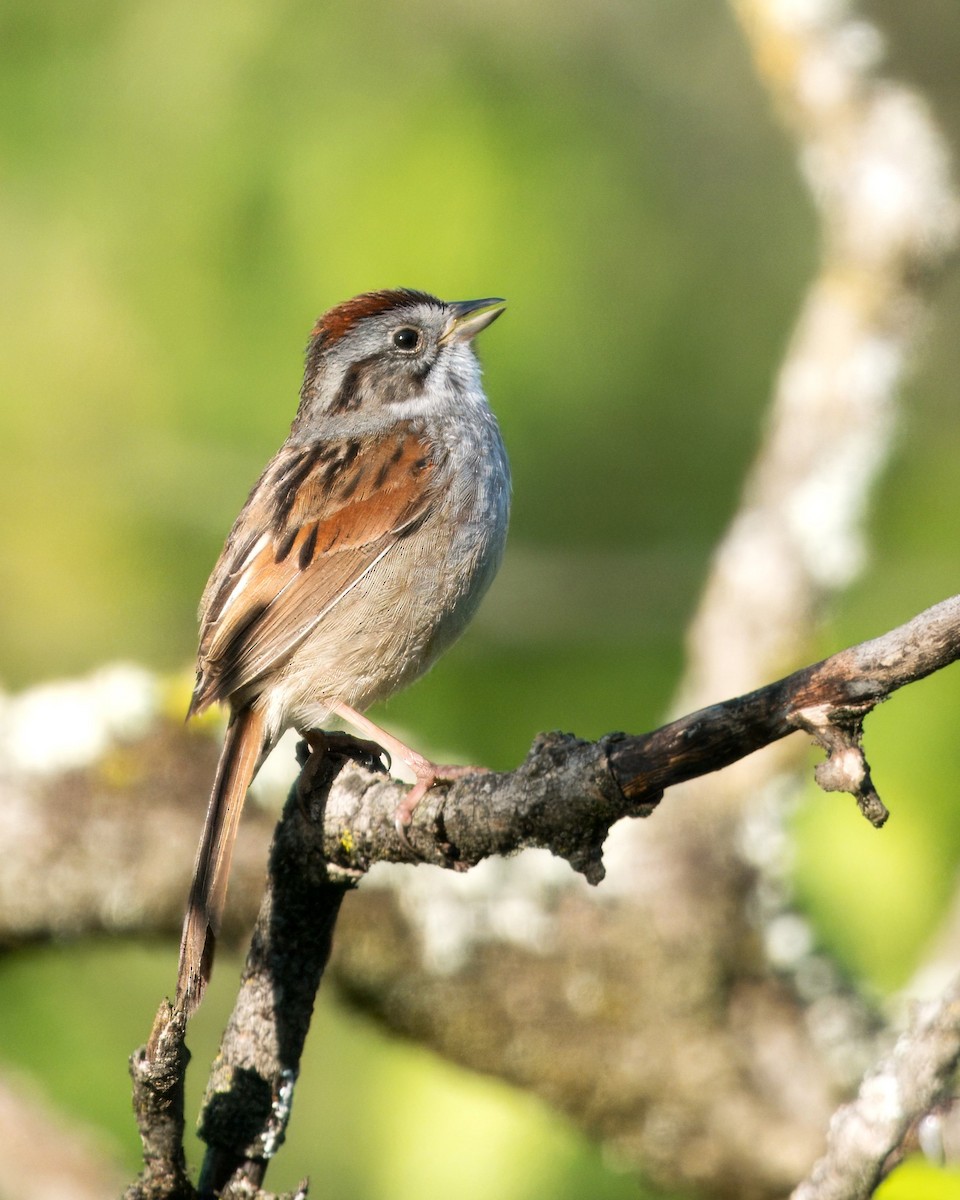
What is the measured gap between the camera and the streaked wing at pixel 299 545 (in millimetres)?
3549

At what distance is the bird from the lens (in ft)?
11.6

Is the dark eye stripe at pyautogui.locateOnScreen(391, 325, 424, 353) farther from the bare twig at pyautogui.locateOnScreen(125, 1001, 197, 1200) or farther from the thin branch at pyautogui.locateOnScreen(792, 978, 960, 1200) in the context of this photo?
the thin branch at pyautogui.locateOnScreen(792, 978, 960, 1200)

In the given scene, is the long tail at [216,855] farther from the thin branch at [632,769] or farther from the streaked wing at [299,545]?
the thin branch at [632,769]

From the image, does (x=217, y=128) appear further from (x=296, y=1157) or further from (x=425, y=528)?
(x=296, y=1157)

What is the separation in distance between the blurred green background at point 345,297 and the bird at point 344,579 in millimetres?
1328

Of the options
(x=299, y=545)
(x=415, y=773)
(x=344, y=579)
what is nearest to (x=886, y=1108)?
(x=415, y=773)

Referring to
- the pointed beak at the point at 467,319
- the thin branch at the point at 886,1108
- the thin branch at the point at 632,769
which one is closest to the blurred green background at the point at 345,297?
the pointed beak at the point at 467,319

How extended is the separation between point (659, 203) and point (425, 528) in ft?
11.9

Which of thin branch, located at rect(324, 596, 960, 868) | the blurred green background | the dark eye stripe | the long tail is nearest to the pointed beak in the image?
the dark eye stripe

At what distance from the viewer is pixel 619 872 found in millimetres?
4430

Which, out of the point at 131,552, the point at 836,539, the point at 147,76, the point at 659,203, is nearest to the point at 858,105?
the point at 836,539

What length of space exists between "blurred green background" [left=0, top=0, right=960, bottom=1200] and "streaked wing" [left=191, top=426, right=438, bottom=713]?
56.6 inches

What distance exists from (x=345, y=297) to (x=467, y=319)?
3.52ft

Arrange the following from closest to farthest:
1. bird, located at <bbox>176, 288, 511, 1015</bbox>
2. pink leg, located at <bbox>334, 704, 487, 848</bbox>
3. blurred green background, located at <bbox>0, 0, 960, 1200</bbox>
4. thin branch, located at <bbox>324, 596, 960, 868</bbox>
Answer: thin branch, located at <bbox>324, 596, 960, 868</bbox> → pink leg, located at <bbox>334, 704, 487, 848</bbox> → bird, located at <bbox>176, 288, 511, 1015</bbox> → blurred green background, located at <bbox>0, 0, 960, 1200</bbox>
